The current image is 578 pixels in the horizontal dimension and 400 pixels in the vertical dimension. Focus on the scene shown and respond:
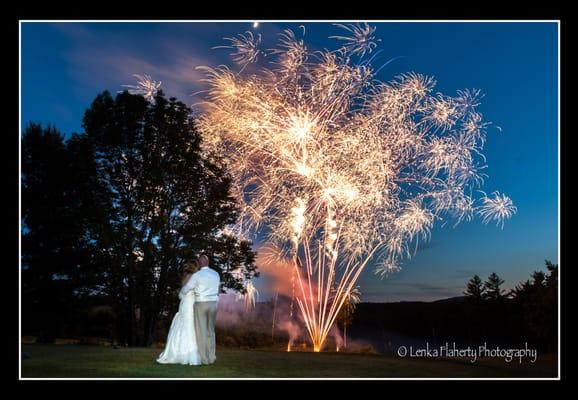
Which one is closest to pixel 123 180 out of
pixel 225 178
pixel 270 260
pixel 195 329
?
pixel 225 178

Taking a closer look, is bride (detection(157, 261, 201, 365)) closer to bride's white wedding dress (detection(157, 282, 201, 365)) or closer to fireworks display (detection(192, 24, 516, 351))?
bride's white wedding dress (detection(157, 282, 201, 365))

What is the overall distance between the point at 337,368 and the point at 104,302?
14810 mm

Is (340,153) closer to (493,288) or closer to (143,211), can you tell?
(143,211)

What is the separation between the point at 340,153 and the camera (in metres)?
22.6

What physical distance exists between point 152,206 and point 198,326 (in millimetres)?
12056

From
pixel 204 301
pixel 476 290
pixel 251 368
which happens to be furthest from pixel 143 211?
pixel 476 290

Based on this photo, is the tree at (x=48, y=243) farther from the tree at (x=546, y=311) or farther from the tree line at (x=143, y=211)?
the tree at (x=546, y=311)

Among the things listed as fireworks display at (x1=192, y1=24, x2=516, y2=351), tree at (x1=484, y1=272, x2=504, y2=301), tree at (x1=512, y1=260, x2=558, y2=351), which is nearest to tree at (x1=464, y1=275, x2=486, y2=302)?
tree at (x1=484, y1=272, x2=504, y2=301)

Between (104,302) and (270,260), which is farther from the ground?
(270,260)

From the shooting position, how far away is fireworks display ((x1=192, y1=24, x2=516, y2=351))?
21.8 meters

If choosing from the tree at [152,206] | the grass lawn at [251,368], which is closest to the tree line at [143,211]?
the tree at [152,206]
